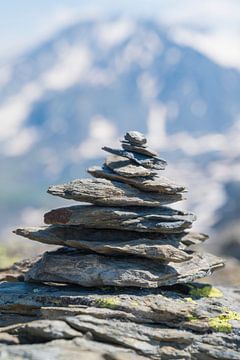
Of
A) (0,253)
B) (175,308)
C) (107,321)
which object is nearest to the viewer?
(107,321)

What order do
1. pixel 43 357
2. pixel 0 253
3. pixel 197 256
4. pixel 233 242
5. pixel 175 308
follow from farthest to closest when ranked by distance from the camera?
pixel 233 242
pixel 0 253
pixel 197 256
pixel 175 308
pixel 43 357

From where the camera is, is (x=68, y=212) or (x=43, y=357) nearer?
(x=43, y=357)

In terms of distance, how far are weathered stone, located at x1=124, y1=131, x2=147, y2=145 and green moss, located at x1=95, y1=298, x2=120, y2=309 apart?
6.53 meters

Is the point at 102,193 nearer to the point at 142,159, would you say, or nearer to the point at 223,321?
the point at 142,159

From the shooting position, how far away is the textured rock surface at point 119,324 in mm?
17406

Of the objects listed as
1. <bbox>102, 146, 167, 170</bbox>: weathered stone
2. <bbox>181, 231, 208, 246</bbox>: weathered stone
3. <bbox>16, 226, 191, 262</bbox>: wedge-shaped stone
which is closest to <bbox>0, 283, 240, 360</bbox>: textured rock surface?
<bbox>16, 226, 191, 262</bbox>: wedge-shaped stone

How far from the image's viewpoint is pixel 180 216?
916 inches

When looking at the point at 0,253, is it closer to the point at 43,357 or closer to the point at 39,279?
the point at 39,279

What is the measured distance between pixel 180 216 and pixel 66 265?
4.69 m

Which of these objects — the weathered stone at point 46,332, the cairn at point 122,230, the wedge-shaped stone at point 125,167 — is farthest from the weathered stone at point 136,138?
the weathered stone at point 46,332

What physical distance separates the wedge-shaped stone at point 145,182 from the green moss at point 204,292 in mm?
3905

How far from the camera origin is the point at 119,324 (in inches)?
755

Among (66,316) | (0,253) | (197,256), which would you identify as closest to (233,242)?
(0,253)

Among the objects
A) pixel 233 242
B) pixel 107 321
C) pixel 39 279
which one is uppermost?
pixel 233 242
